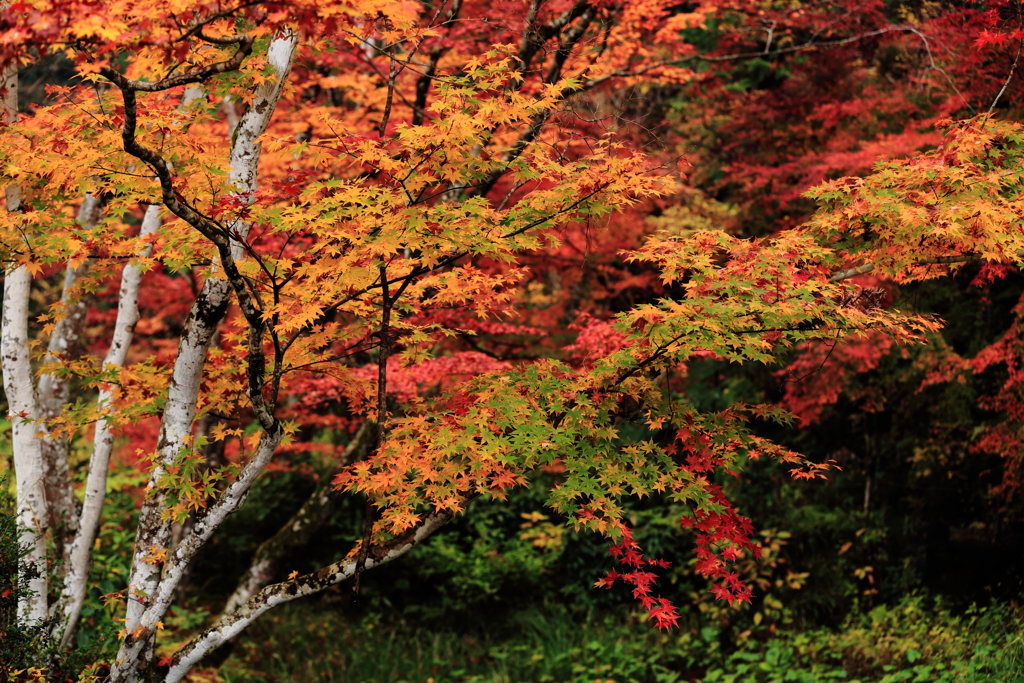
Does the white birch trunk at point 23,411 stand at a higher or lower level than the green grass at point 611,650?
higher

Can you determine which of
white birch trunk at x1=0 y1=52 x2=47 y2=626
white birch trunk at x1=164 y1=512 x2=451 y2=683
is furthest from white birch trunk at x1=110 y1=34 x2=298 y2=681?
white birch trunk at x1=0 y1=52 x2=47 y2=626

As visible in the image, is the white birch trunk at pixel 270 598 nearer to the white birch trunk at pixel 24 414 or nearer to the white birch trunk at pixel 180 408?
the white birch trunk at pixel 180 408

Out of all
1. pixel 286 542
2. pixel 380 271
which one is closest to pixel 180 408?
pixel 380 271

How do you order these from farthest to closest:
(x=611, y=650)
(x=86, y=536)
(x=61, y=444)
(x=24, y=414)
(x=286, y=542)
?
(x=611, y=650), (x=286, y=542), (x=61, y=444), (x=86, y=536), (x=24, y=414)

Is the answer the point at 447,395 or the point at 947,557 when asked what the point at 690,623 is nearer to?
the point at 947,557

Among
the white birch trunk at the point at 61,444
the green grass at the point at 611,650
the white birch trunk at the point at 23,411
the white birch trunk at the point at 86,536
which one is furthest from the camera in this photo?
the green grass at the point at 611,650

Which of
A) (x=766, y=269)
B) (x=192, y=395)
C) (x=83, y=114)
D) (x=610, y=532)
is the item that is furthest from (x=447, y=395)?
(x=83, y=114)

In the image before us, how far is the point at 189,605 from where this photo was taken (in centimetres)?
951

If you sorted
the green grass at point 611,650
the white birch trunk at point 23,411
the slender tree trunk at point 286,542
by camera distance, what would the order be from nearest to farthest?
1. the white birch trunk at point 23,411
2. the green grass at point 611,650
3. the slender tree trunk at point 286,542

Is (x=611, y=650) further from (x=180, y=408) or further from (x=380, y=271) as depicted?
(x=380, y=271)

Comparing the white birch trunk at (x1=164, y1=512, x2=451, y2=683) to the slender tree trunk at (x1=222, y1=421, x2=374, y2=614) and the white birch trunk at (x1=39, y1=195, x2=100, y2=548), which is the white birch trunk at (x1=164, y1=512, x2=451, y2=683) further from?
the slender tree trunk at (x1=222, y1=421, x2=374, y2=614)


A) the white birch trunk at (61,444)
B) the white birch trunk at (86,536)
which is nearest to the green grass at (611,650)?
the white birch trunk at (86,536)

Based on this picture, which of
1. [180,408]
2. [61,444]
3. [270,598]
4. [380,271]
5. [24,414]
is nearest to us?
[380,271]

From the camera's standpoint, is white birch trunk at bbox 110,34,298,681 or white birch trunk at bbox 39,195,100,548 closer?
white birch trunk at bbox 110,34,298,681
